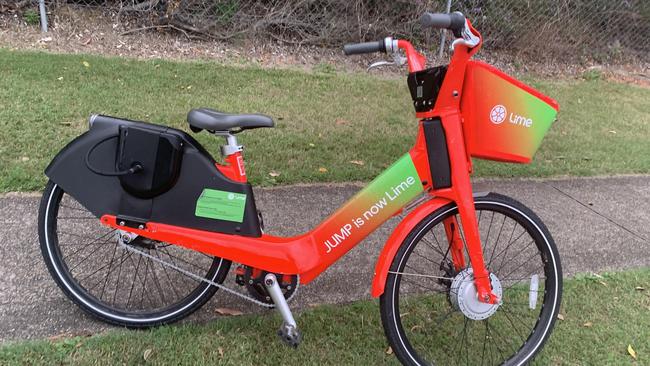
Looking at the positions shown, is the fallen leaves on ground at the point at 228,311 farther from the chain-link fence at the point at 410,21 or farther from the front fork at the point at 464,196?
the chain-link fence at the point at 410,21

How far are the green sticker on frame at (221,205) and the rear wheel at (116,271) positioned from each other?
0.90 feet

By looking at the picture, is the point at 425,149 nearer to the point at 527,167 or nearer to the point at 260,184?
the point at 260,184

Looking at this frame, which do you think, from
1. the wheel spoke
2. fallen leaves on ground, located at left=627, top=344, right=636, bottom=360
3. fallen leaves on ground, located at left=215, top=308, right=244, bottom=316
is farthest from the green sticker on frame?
fallen leaves on ground, located at left=627, top=344, right=636, bottom=360

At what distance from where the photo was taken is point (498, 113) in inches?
84.5

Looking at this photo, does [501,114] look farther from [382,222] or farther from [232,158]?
[232,158]

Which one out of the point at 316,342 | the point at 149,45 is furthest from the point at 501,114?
the point at 149,45

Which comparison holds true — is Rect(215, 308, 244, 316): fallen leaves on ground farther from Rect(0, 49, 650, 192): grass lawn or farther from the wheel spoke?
Rect(0, 49, 650, 192): grass lawn

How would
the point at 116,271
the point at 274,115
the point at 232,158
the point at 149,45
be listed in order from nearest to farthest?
the point at 232,158, the point at 116,271, the point at 274,115, the point at 149,45

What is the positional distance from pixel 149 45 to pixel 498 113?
5.38 metres

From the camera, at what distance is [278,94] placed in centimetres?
577

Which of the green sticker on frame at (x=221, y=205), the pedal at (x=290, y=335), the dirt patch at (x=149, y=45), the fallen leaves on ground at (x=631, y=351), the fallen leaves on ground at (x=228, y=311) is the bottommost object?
the dirt patch at (x=149, y=45)

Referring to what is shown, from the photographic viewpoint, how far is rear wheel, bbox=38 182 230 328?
2525mm

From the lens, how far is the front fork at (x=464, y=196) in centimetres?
221

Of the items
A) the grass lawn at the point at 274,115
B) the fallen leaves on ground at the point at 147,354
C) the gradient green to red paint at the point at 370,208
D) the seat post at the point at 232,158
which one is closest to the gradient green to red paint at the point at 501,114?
the gradient green to red paint at the point at 370,208
